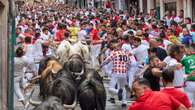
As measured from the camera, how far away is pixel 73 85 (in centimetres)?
1280

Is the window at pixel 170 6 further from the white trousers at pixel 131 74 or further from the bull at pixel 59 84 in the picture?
the bull at pixel 59 84

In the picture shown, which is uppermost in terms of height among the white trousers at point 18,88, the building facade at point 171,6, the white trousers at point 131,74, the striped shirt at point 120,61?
the building facade at point 171,6

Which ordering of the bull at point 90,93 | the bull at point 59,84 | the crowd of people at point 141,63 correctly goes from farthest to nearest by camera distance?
1. the bull at point 90,93
2. the bull at point 59,84
3. the crowd of people at point 141,63

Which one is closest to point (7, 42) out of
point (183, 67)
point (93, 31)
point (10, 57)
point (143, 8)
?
point (10, 57)

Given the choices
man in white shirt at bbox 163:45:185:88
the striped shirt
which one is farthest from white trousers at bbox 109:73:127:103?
man in white shirt at bbox 163:45:185:88

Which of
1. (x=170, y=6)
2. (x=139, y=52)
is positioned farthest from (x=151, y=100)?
(x=170, y=6)

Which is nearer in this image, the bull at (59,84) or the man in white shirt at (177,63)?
the man in white shirt at (177,63)

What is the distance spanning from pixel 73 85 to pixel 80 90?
0.71ft

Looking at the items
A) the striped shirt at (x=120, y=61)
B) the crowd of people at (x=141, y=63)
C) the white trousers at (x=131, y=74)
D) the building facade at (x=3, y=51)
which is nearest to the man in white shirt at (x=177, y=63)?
the crowd of people at (x=141, y=63)

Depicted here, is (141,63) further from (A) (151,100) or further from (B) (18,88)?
(A) (151,100)

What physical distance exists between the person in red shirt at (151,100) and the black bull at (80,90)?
371cm

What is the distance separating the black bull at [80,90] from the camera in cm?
1214

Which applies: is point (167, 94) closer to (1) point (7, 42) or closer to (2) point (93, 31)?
(1) point (7, 42)

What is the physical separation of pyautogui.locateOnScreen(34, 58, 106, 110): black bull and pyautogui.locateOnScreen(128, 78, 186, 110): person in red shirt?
3.71m
